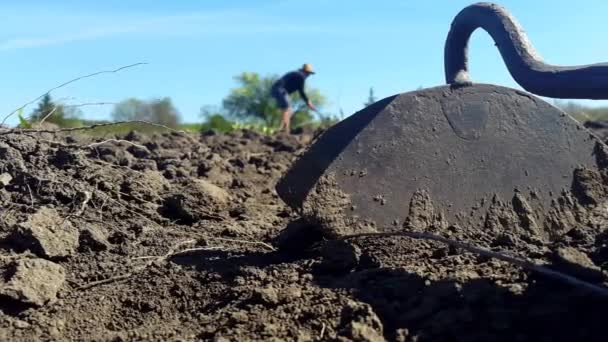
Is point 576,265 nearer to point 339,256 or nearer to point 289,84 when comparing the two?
point 339,256

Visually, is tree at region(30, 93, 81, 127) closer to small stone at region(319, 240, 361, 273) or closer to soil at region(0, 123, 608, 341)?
soil at region(0, 123, 608, 341)

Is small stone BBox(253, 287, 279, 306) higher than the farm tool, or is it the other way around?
the farm tool

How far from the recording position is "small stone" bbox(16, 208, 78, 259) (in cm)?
287

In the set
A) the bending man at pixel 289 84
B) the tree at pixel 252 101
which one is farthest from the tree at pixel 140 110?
the tree at pixel 252 101

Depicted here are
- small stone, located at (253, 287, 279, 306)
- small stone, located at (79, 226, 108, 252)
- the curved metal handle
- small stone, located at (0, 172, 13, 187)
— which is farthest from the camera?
small stone, located at (0, 172, 13, 187)

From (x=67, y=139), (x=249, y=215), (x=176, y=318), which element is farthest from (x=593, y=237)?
(x=67, y=139)

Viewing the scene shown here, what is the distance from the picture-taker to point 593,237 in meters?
2.76

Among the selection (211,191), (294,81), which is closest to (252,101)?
(294,81)

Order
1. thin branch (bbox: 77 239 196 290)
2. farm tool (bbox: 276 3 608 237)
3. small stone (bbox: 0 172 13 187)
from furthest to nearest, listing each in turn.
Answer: small stone (bbox: 0 172 13 187), farm tool (bbox: 276 3 608 237), thin branch (bbox: 77 239 196 290)

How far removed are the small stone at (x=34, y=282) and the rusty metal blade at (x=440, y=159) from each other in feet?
2.76

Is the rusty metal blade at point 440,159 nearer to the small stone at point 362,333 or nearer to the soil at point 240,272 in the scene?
the soil at point 240,272

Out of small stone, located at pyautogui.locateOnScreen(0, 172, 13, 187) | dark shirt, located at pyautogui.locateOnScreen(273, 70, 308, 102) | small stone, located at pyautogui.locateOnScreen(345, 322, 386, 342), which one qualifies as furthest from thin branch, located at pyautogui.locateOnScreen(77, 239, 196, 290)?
dark shirt, located at pyautogui.locateOnScreen(273, 70, 308, 102)

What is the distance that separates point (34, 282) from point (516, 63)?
1.87 m

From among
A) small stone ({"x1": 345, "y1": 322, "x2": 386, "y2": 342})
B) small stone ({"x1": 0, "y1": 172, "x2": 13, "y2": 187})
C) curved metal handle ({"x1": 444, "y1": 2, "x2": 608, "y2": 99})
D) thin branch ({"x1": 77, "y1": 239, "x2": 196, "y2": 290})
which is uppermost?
curved metal handle ({"x1": 444, "y1": 2, "x2": 608, "y2": 99})
